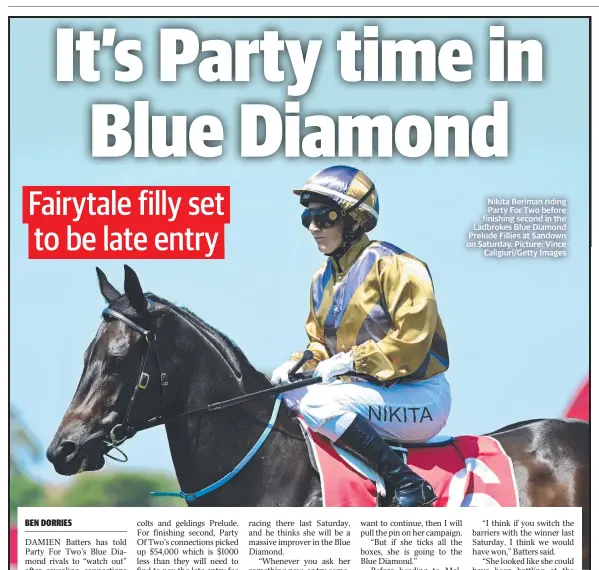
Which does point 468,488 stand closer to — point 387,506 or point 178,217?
point 387,506

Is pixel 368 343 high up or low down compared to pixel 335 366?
up

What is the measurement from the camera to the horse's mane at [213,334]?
772 cm

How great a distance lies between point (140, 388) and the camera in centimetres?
742

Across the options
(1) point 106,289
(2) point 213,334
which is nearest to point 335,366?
(2) point 213,334

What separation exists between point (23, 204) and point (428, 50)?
3972 millimetres

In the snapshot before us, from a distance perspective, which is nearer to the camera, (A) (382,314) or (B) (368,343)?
(B) (368,343)

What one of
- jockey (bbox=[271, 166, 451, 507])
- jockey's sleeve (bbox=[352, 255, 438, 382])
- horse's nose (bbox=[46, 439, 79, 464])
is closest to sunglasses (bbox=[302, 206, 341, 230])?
jockey (bbox=[271, 166, 451, 507])

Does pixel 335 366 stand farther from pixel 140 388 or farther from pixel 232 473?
pixel 140 388

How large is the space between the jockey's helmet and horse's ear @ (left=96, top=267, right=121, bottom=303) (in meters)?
1.57

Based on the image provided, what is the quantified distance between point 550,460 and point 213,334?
269cm

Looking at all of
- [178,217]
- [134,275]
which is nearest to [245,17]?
[178,217]

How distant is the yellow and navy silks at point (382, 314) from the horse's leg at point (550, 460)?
85cm

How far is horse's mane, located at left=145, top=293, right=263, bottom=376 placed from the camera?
7.72 meters

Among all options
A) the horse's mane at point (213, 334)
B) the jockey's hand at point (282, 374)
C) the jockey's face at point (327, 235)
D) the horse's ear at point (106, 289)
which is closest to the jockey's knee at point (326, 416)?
the jockey's hand at point (282, 374)
